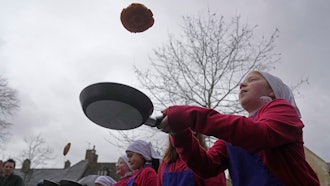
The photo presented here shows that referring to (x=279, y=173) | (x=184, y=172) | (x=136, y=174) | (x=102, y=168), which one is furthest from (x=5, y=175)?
(x=102, y=168)

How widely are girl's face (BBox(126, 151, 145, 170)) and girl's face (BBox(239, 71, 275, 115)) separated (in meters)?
2.47

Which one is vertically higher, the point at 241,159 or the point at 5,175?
the point at 5,175

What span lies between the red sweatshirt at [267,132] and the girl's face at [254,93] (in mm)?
223

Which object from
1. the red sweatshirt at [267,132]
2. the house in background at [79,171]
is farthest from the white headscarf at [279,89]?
the house in background at [79,171]

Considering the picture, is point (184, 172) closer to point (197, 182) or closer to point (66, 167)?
point (197, 182)

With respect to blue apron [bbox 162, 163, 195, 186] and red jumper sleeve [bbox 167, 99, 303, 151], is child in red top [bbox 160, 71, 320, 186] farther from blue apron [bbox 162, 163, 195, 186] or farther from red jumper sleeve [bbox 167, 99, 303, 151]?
blue apron [bbox 162, 163, 195, 186]

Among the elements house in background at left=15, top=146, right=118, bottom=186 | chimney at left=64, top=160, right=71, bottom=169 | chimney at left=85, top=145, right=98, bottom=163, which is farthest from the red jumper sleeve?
chimney at left=64, top=160, right=71, bottom=169

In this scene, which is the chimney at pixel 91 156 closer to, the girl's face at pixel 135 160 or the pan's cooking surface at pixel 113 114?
the girl's face at pixel 135 160

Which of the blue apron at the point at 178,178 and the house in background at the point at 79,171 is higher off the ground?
the house in background at the point at 79,171

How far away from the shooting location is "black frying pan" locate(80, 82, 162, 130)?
1671 millimetres

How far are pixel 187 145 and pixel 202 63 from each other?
1134 cm

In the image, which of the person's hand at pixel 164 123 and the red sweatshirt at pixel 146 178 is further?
the red sweatshirt at pixel 146 178

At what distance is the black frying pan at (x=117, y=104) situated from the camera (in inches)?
65.8

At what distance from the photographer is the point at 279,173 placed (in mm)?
1689
